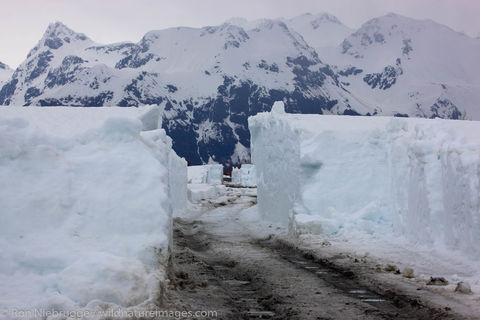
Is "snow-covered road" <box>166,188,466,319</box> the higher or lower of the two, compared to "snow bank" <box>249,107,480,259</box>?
lower

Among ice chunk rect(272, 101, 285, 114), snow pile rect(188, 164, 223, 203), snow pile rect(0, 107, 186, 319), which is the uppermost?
ice chunk rect(272, 101, 285, 114)

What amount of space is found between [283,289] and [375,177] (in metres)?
9.87

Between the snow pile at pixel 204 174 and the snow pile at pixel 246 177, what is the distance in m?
2.69

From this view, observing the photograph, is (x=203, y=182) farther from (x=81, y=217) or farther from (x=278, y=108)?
(x=81, y=217)

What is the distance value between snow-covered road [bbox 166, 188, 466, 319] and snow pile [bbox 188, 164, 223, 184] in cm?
4868

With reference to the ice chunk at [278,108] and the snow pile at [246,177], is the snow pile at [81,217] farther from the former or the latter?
the snow pile at [246,177]

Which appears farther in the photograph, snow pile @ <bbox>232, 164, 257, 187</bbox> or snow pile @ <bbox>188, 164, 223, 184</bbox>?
snow pile @ <bbox>232, 164, 257, 187</bbox>

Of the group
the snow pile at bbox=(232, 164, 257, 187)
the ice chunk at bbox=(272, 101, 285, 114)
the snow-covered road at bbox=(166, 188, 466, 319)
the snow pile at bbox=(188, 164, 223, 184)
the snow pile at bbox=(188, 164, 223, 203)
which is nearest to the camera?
the snow-covered road at bbox=(166, 188, 466, 319)

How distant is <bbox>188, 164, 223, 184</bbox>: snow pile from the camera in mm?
62350

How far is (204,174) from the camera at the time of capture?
6425 cm

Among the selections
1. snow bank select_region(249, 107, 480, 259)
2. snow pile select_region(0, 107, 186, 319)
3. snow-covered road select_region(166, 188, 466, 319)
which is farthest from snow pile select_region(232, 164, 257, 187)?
snow pile select_region(0, 107, 186, 319)

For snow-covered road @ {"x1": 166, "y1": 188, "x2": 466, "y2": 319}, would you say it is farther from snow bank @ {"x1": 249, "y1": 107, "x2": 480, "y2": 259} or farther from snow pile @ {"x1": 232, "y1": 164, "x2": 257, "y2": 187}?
snow pile @ {"x1": 232, "y1": 164, "x2": 257, "y2": 187}

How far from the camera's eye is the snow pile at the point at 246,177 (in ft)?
224

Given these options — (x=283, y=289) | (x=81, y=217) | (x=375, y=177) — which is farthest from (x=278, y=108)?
(x=81, y=217)
